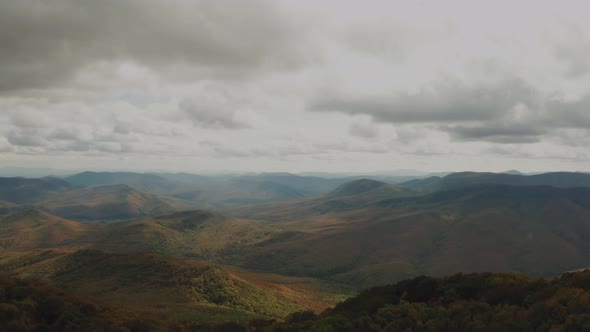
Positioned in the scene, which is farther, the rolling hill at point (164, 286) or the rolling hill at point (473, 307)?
the rolling hill at point (164, 286)

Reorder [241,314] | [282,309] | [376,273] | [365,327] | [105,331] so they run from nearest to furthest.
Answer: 1. [365,327]
2. [105,331]
3. [241,314]
4. [282,309]
5. [376,273]

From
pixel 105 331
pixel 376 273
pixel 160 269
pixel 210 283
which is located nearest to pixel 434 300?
pixel 105 331

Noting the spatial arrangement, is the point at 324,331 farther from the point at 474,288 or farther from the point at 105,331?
the point at 105,331

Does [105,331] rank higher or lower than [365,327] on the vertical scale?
lower

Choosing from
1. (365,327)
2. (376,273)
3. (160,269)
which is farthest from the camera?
(376,273)

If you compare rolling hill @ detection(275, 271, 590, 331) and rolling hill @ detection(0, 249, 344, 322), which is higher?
rolling hill @ detection(275, 271, 590, 331)

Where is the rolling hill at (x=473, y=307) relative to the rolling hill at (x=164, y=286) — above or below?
above

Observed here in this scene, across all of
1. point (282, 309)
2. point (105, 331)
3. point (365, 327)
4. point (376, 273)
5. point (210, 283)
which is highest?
point (365, 327)

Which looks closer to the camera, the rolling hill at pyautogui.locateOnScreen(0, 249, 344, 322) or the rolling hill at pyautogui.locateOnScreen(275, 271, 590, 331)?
the rolling hill at pyautogui.locateOnScreen(275, 271, 590, 331)

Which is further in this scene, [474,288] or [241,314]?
[241,314]

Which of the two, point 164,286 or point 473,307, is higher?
point 473,307

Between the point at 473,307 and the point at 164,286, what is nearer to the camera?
the point at 473,307
